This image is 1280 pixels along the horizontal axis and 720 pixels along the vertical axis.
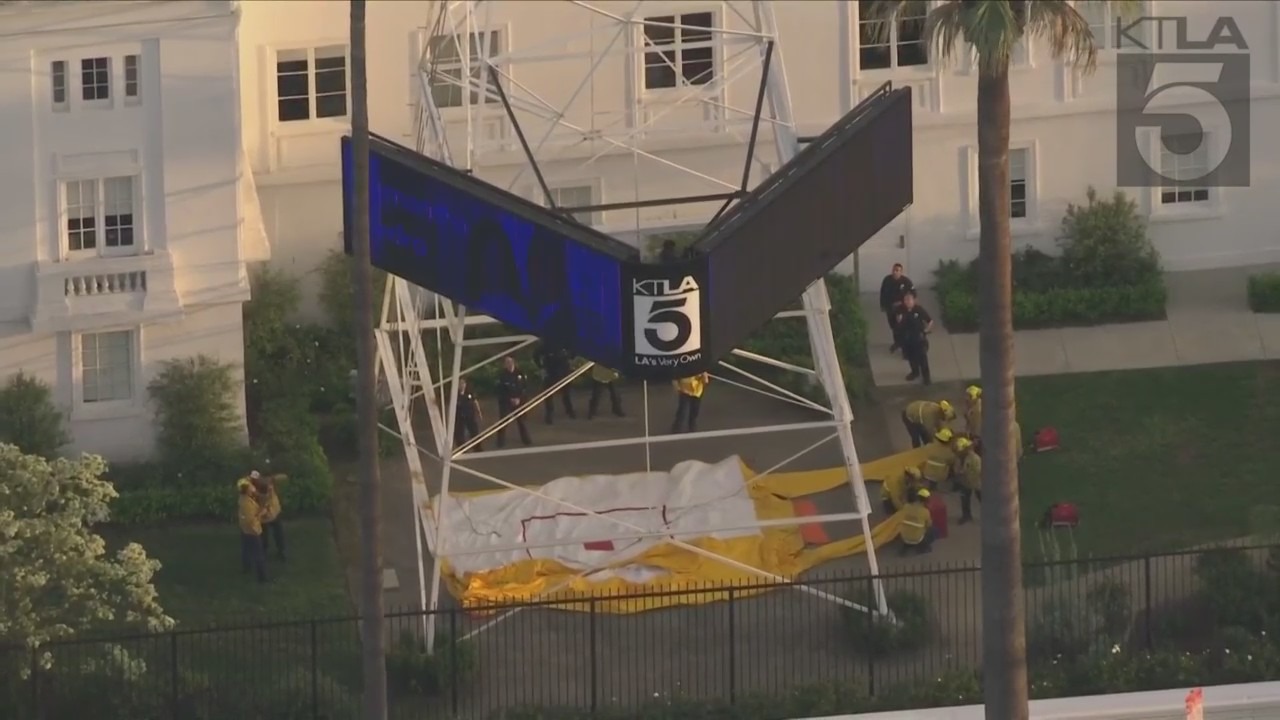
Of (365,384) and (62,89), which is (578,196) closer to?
(62,89)

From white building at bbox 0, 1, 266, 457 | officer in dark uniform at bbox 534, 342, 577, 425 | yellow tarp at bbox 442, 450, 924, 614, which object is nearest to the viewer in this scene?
yellow tarp at bbox 442, 450, 924, 614

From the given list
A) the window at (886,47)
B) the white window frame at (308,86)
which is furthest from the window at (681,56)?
the white window frame at (308,86)

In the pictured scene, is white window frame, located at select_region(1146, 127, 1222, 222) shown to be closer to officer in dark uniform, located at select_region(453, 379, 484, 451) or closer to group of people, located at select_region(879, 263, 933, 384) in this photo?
group of people, located at select_region(879, 263, 933, 384)

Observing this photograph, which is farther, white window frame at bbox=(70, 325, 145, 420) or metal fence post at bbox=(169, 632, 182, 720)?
white window frame at bbox=(70, 325, 145, 420)

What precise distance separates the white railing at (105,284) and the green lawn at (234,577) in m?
3.97

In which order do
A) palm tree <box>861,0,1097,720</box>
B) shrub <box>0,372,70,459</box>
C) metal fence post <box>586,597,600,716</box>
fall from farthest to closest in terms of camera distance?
shrub <box>0,372,70,459</box> → metal fence post <box>586,597,600,716</box> → palm tree <box>861,0,1097,720</box>

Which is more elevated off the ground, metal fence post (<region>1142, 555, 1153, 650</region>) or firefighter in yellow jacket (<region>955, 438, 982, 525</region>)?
firefighter in yellow jacket (<region>955, 438, 982, 525</region>)

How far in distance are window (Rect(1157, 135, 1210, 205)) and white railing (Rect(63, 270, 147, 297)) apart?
15.7m

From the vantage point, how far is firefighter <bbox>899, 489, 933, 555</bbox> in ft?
127

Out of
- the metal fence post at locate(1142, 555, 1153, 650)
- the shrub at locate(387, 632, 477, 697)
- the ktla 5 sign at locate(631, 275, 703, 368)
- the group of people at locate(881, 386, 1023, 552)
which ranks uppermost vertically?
the ktla 5 sign at locate(631, 275, 703, 368)

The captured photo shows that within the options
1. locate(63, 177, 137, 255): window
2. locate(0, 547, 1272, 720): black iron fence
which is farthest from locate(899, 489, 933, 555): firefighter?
locate(63, 177, 137, 255): window

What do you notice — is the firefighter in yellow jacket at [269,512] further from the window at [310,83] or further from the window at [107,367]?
the window at [310,83]

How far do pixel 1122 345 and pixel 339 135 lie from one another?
39.4ft
